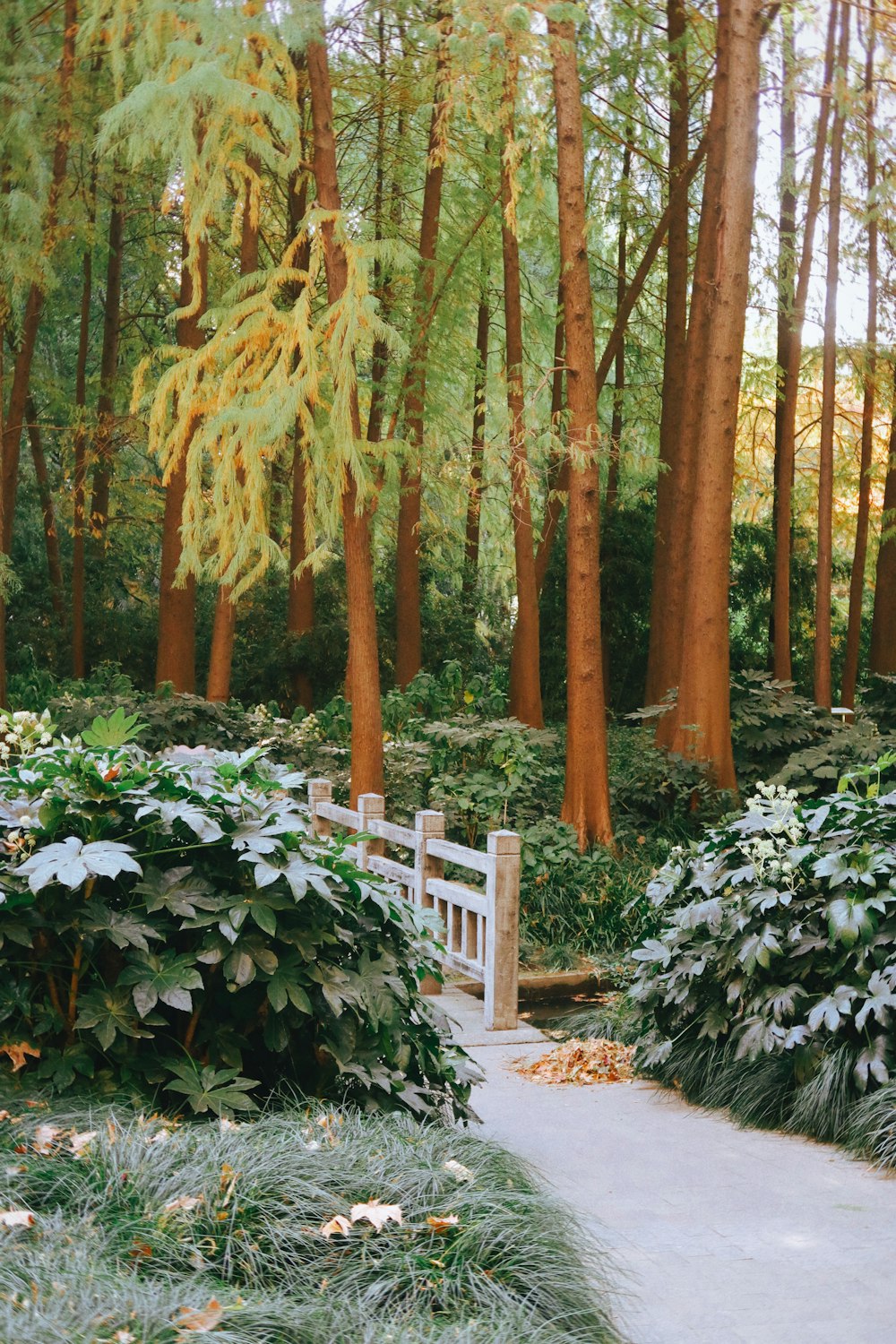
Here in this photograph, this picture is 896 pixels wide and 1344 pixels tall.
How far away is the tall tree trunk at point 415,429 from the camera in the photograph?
1414cm

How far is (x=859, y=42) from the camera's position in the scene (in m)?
16.4

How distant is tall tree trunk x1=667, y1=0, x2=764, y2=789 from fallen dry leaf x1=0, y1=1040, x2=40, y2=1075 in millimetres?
8065

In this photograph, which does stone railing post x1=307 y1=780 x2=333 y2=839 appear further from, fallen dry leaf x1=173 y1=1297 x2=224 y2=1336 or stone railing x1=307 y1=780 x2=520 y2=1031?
fallen dry leaf x1=173 y1=1297 x2=224 y2=1336

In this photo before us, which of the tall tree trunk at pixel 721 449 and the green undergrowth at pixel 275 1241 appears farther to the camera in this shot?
the tall tree trunk at pixel 721 449

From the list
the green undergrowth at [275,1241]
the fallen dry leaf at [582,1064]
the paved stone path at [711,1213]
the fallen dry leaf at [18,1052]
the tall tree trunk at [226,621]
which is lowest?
the fallen dry leaf at [582,1064]

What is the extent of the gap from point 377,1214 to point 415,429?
44.8 feet

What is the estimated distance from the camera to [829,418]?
15.3 m

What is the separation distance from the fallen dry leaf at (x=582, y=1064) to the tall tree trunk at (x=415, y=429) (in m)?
7.27

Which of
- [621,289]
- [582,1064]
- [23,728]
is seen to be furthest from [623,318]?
[23,728]

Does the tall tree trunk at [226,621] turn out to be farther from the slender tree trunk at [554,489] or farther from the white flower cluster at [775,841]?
the white flower cluster at [775,841]

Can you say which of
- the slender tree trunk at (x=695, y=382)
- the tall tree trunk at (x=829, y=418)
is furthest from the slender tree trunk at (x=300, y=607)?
the tall tree trunk at (x=829, y=418)

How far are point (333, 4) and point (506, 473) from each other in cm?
635

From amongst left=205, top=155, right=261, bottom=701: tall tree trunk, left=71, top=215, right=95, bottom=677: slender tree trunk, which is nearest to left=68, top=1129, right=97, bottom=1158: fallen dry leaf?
left=205, top=155, right=261, bottom=701: tall tree trunk

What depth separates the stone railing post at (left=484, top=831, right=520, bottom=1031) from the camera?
6.33 meters
